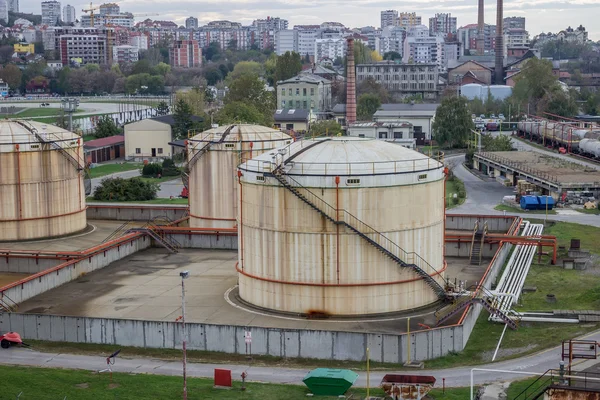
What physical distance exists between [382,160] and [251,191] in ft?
19.5

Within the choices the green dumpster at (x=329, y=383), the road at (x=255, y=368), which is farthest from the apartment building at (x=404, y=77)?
the green dumpster at (x=329, y=383)

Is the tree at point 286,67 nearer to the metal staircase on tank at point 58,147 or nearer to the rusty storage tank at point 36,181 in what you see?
the metal staircase on tank at point 58,147

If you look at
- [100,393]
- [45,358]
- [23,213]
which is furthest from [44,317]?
[23,213]

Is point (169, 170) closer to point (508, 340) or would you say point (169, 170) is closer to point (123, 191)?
point (123, 191)

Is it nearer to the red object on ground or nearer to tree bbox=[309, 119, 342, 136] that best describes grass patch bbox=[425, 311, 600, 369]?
the red object on ground

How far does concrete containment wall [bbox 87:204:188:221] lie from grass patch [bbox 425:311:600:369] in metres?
31.7

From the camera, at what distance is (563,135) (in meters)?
112

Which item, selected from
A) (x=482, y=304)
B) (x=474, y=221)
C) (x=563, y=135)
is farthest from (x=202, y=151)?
(x=563, y=135)

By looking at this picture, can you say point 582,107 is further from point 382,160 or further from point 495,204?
point 382,160

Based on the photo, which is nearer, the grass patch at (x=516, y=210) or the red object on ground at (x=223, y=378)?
the red object on ground at (x=223, y=378)

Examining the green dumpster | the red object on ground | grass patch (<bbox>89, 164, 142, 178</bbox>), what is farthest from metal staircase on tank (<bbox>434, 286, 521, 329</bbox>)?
grass patch (<bbox>89, 164, 142, 178</bbox>)

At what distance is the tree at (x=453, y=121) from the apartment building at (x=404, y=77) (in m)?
66.3

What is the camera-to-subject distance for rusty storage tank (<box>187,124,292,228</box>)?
61.1 m

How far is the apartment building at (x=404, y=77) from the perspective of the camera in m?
183
